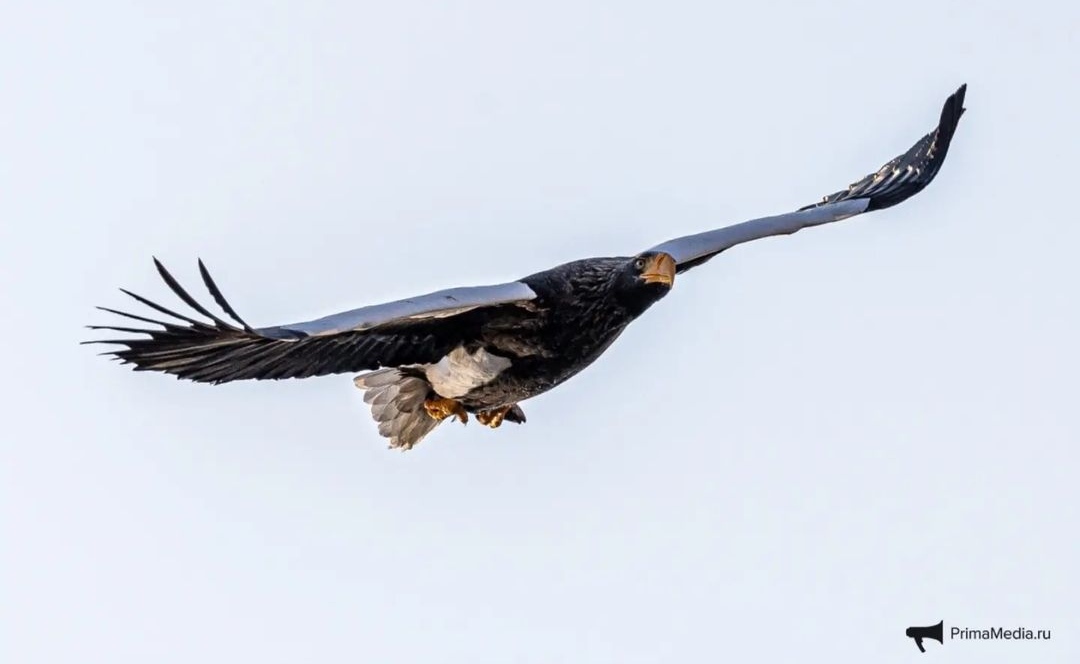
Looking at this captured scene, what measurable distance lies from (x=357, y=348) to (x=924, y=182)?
6.44 m

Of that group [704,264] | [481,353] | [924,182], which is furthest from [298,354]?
[924,182]

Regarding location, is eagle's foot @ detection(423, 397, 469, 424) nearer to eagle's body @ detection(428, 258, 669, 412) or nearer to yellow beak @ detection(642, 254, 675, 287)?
eagle's body @ detection(428, 258, 669, 412)

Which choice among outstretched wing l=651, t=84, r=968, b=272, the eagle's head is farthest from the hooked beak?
outstretched wing l=651, t=84, r=968, b=272

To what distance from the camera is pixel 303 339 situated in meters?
14.2

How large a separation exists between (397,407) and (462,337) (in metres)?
1.71

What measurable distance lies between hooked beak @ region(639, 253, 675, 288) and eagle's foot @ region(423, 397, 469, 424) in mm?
2197

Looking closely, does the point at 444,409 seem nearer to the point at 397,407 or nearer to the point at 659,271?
the point at 397,407

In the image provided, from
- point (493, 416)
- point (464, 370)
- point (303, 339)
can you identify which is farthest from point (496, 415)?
point (303, 339)

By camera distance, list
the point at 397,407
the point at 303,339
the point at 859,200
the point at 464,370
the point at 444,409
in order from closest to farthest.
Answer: the point at 303,339 < the point at 464,370 < the point at 444,409 < the point at 397,407 < the point at 859,200

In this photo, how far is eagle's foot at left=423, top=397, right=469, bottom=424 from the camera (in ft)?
56.5

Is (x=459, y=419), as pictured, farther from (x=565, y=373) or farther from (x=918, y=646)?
(x=918, y=646)

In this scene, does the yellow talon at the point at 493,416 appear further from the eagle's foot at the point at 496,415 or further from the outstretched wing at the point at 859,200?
the outstretched wing at the point at 859,200

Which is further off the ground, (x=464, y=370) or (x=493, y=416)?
(x=493, y=416)

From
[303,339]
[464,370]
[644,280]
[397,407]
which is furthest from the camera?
[397,407]
